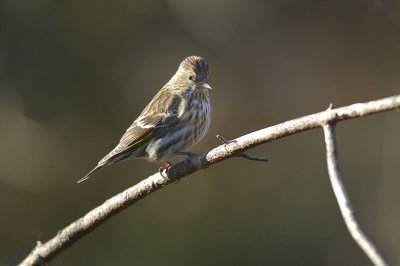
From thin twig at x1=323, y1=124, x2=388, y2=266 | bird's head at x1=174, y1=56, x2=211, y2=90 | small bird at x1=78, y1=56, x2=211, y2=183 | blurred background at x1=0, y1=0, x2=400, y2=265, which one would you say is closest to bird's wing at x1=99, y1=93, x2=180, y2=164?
small bird at x1=78, y1=56, x2=211, y2=183

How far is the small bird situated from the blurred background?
3280mm

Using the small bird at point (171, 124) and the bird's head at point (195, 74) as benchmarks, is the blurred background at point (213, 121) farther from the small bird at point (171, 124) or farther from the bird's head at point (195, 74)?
the small bird at point (171, 124)

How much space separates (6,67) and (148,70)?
1749 millimetres

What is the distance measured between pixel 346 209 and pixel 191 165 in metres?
1.23

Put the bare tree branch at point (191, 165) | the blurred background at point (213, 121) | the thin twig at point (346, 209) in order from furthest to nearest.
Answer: the blurred background at point (213, 121)
the bare tree branch at point (191, 165)
the thin twig at point (346, 209)

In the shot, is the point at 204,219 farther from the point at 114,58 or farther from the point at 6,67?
the point at 6,67

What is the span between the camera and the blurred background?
8.67 meters

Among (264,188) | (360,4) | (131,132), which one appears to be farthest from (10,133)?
(360,4)

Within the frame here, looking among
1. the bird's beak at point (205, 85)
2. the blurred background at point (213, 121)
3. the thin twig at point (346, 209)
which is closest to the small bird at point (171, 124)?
the bird's beak at point (205, 85)

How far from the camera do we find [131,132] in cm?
541

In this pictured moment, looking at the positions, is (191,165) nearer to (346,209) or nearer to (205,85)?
(346,209)

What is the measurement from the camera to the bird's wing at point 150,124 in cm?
525

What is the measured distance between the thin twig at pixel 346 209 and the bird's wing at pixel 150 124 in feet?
8.80

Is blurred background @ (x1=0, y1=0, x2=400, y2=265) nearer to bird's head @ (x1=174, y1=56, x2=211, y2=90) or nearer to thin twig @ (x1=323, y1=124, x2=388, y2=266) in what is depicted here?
bird's head @ (x1=174, y1=56, x2=211, y2=90)
